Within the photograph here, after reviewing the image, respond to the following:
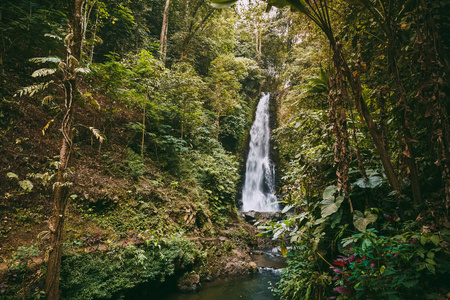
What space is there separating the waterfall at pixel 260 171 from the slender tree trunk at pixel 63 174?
1181 centimetres

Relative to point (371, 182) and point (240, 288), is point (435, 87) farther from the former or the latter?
point (240, 288)

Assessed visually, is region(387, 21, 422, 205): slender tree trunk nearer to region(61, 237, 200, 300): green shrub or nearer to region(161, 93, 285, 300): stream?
region(161, 93, 285, 300): stream

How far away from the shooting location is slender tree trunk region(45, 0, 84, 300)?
9.01ft

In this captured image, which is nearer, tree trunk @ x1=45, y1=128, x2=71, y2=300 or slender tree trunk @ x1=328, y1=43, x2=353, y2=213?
slender tree trunk @ x1=328, y1=43, x2=353, y2=213

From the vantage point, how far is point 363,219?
216 cm

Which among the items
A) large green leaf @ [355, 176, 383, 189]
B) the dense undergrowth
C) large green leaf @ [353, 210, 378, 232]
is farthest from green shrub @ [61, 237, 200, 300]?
large green leaf @ [355, 176, 383, 189]

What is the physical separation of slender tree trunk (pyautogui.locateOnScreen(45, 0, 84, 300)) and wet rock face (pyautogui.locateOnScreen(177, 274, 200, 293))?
338 centimetres

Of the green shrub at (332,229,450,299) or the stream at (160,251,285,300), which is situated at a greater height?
the green shrub at (332,229,450,299)

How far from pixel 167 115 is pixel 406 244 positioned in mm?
8366

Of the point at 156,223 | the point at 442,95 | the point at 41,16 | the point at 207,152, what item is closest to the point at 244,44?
the point at 207,152

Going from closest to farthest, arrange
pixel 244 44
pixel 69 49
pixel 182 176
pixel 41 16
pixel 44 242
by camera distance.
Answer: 1. pixel 69 49
2. pixel 44 242
3. pixel 41 16
4. pixel 182 176
5. pixel 244 44

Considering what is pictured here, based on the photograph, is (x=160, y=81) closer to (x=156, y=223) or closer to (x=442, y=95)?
(x=156, y=223)

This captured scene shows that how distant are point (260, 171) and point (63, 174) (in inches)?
559

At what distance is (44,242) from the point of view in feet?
11.9
